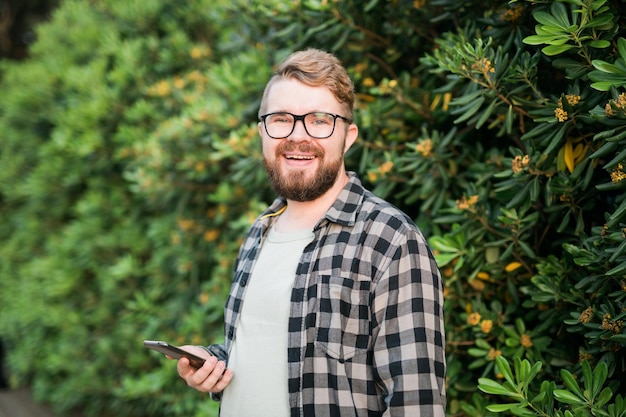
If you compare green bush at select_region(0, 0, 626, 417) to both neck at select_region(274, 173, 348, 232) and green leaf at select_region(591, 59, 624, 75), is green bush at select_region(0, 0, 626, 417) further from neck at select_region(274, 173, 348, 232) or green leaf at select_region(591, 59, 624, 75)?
neck at select_region(274, 173, 348, 232)

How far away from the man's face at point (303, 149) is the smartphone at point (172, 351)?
1.92 ft

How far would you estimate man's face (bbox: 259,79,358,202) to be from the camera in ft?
6.45

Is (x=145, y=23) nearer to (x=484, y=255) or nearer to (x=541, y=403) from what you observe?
(x=484, y=255)

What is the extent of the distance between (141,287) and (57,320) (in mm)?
950

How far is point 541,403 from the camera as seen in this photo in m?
1.92

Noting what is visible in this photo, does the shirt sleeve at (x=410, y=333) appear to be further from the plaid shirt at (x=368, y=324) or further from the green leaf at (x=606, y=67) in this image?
the green leaf at (x=606, y=67)

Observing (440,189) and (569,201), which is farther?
(440,189)

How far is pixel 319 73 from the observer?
1.97 m

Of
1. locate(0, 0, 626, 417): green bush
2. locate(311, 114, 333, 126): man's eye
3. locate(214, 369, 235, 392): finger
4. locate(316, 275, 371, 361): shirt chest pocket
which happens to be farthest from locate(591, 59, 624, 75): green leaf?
locate(214, 369, 235, 392): finger

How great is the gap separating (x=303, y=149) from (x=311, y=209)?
204 millimetres

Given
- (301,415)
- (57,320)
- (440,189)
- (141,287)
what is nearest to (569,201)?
(440,189)

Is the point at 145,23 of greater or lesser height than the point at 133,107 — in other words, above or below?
above

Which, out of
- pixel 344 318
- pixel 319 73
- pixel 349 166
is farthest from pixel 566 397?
pixel 349 166

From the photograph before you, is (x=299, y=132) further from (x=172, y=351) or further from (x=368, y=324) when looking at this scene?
(x=172, y=351)
